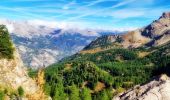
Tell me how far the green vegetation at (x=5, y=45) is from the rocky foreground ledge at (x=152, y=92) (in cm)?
Answer: 4479

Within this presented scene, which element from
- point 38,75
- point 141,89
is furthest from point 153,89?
point 38,75

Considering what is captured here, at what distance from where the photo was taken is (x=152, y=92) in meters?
133

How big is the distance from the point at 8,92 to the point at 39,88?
78222mm

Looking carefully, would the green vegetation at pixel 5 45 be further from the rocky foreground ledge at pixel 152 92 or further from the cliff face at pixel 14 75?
the rocky foreground ledge at pixel 152 92

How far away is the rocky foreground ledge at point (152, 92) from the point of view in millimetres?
131025

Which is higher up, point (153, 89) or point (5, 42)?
point (5, 42)

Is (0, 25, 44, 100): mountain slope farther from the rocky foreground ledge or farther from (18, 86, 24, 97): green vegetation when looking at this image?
the rocky foreground ledge

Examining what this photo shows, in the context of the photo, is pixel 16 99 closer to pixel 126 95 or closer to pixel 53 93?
pixel 126 95

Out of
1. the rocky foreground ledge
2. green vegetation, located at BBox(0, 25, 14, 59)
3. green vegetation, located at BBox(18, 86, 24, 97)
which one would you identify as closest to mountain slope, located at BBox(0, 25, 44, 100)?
green vegetation, located at BBox(0, 25, 14, 59)

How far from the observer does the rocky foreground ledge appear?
13102 cm

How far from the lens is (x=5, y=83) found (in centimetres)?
13212

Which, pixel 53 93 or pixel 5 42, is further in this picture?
pixel 53 93

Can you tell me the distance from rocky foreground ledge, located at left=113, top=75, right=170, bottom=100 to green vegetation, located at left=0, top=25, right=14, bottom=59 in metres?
44.8

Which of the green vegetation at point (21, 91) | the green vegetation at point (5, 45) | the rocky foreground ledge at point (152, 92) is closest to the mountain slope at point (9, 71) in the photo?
the green vegetation at point (5, 45)
